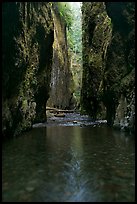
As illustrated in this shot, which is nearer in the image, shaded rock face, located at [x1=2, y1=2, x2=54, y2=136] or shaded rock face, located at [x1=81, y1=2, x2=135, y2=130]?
Result: shaded rock face, located at [x1=2, y1=2, x2=54, y2=136]

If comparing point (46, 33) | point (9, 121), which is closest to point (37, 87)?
point (46, 33)

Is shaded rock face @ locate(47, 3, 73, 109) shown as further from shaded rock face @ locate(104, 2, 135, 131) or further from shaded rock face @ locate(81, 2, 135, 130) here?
shaded rock face @ locate(104, 2, 135, 131)

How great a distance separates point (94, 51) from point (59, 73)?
15.3 metres

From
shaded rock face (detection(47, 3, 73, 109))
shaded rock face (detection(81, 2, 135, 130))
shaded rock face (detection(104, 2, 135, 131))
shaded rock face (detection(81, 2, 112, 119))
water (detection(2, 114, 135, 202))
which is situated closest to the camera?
water (detection(2, 114, 135, 202))

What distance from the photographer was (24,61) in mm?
14242

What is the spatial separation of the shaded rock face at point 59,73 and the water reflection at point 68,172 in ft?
90.8

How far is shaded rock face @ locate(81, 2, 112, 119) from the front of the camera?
23.6 metres

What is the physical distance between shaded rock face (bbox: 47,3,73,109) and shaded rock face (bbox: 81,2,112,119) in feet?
29.1

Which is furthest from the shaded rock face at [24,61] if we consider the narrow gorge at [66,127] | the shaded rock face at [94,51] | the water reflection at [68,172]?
the shaded rock face at [94,51]

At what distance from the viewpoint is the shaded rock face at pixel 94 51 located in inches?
931

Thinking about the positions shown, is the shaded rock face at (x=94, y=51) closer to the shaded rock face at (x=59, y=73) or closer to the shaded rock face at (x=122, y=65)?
the shaded rock face at (x=122, y=65)

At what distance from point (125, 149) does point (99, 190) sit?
4249mm

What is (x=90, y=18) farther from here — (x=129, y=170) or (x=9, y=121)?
(x=129, y=170)

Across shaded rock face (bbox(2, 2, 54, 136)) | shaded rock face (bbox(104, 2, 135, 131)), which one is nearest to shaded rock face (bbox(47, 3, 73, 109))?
shaded rock face (bbox(2, 2, 54, 136))
